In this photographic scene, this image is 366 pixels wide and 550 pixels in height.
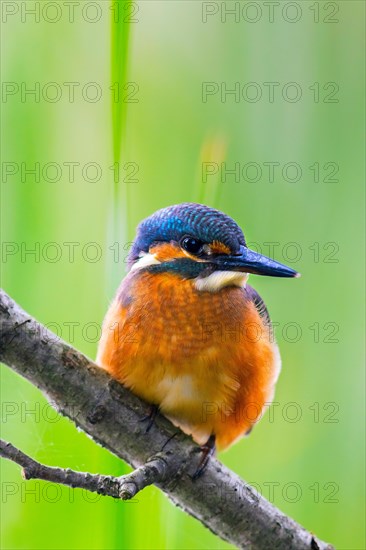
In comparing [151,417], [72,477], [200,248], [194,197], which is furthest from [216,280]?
[72,477]

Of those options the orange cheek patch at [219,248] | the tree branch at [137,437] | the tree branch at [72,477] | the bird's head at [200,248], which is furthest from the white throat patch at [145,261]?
the tree branch at [72,477]

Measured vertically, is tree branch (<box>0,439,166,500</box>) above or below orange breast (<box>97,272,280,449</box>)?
below

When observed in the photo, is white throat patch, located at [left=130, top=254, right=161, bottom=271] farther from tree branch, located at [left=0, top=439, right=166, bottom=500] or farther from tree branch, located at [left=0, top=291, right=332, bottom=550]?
tree branch, located at [left=0, top=439, right=166, bottom=500]

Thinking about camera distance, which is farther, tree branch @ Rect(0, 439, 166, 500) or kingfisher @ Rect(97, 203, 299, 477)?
kingfisher @ Rect(97, 203, 299, 477)

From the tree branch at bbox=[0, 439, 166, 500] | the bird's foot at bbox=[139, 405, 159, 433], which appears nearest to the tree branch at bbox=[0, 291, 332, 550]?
the bird's foot at bbox=[139, 405, 159, 433]

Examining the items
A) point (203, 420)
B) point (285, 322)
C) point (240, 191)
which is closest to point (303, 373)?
point (285, 322)

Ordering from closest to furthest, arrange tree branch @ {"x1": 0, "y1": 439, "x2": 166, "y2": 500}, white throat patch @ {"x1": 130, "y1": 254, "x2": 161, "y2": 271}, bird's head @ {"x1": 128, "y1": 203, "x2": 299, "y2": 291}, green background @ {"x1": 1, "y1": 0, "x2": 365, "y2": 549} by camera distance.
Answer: tree branch @ {"x1": 0, "y1": 439, "x2": 166, "y2": 500}, green background @ {"x1": 1, "y1": 0, "x2": 365, "y2": 549}, bird's head @ {"x1": 128, "y1": 203, "x2": 299, "y2": 291}, white throat patch @ {"x1": 130, "y1": 254, "x2": 161, "y2": 271}
